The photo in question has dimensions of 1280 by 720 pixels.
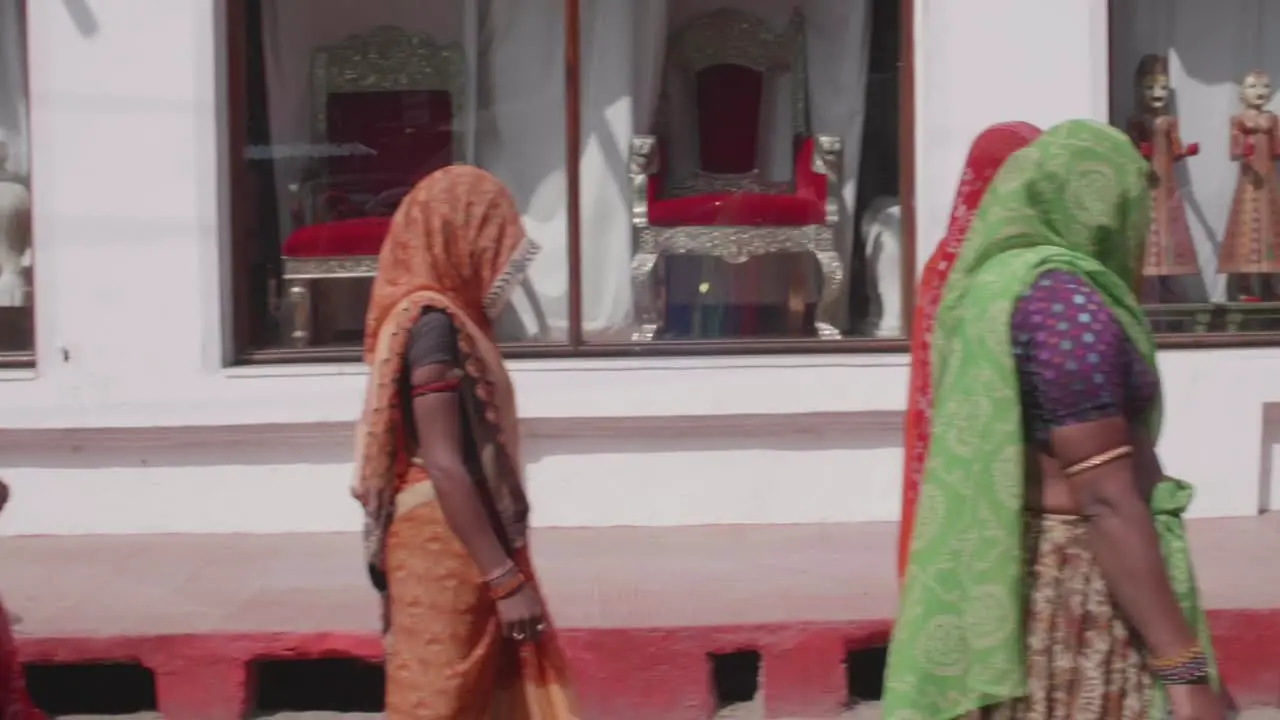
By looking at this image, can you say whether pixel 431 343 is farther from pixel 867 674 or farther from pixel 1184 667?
pixel 867 674

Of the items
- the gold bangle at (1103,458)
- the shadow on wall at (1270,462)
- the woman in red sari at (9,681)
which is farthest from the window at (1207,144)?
the woman in red sari at (9,681)

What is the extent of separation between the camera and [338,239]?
651cm

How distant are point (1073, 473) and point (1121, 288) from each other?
291 mm

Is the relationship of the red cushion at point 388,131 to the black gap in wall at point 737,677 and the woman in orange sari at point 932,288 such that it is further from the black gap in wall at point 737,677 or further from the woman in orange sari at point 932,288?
the woman in orange sari at point 932,288

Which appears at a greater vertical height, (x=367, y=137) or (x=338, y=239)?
(x=367, y=137)

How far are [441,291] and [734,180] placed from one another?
12.0 ft

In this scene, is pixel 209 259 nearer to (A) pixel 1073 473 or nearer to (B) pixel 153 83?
(B) pixel 153 83

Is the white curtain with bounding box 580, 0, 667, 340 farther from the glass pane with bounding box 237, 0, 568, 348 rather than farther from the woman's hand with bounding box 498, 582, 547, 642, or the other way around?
the woman's hand with bounding box 498, 582, 547, 642

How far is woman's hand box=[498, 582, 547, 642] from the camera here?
3.04 metres

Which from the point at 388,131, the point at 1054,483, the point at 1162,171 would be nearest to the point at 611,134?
the point at 388,131

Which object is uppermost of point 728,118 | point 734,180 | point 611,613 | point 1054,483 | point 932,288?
point 728,118

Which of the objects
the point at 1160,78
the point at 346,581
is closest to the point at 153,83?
the point at 346,581

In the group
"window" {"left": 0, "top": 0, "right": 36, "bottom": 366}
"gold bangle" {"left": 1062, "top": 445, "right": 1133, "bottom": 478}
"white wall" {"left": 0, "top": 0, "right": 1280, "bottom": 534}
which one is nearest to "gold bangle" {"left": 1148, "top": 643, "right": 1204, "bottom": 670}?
"gold bangle" {"left": 1062, "top": 445, "right": 1133, "bottom": 478}

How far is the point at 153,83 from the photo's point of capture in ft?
19.7
